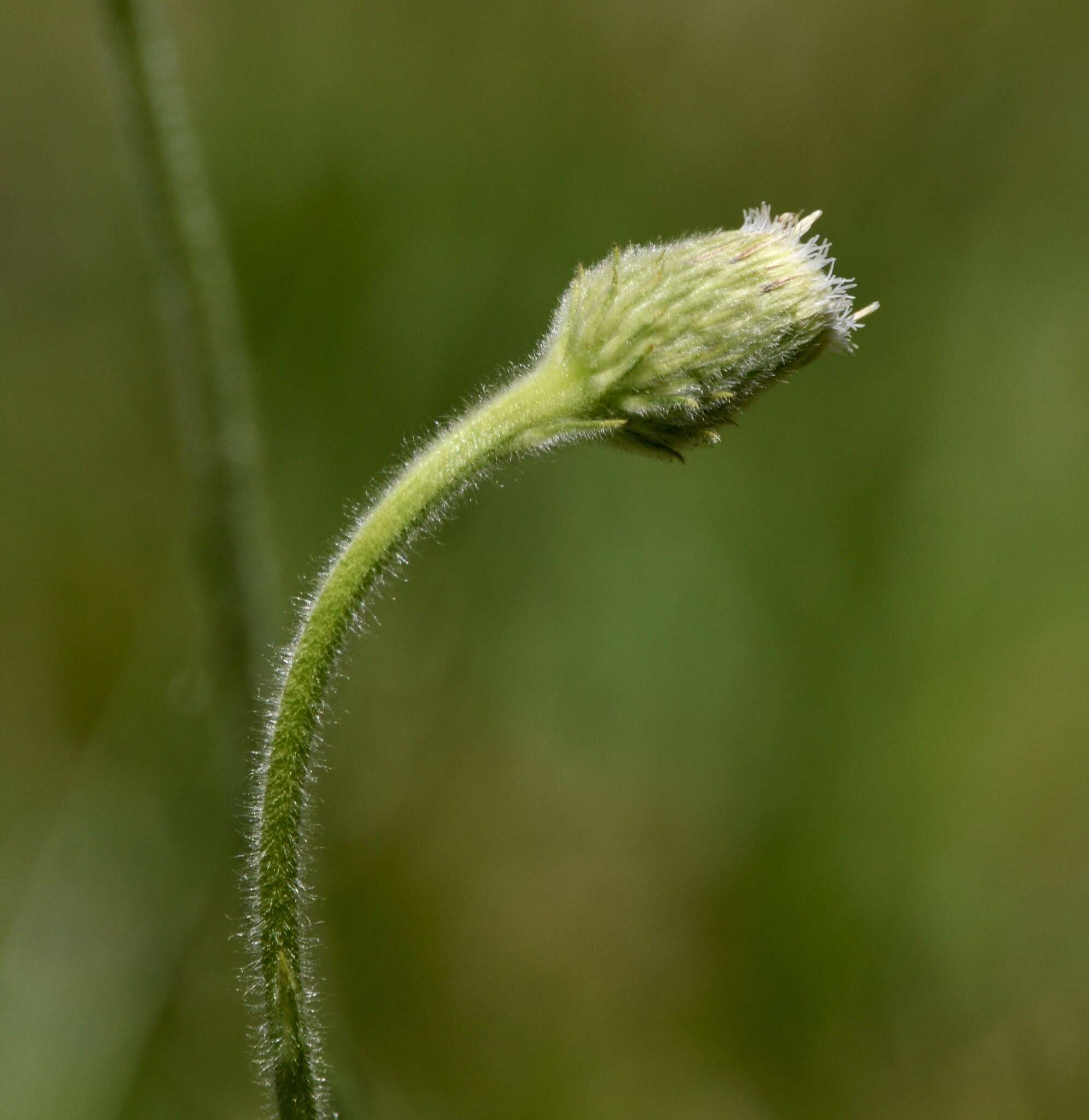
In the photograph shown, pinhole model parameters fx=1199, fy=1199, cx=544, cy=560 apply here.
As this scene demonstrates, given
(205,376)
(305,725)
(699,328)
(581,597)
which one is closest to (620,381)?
(699,328)

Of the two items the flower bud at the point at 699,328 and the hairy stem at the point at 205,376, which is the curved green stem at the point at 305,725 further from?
the hairy stem at the point at 205,376

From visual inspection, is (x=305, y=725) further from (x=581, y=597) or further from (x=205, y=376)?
(x=581, y=597)

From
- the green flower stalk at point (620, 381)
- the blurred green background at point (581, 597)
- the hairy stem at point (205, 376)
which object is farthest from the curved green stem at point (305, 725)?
the blurred green background at point (581, 597)

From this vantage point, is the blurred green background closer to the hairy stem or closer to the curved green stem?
the hairy stem

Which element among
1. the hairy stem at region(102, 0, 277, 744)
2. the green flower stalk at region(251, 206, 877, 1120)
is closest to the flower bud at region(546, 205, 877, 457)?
the green flower stalk at region(251, 206, 877, 1120)

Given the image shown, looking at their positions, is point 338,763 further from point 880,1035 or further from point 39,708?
point 880,1035
